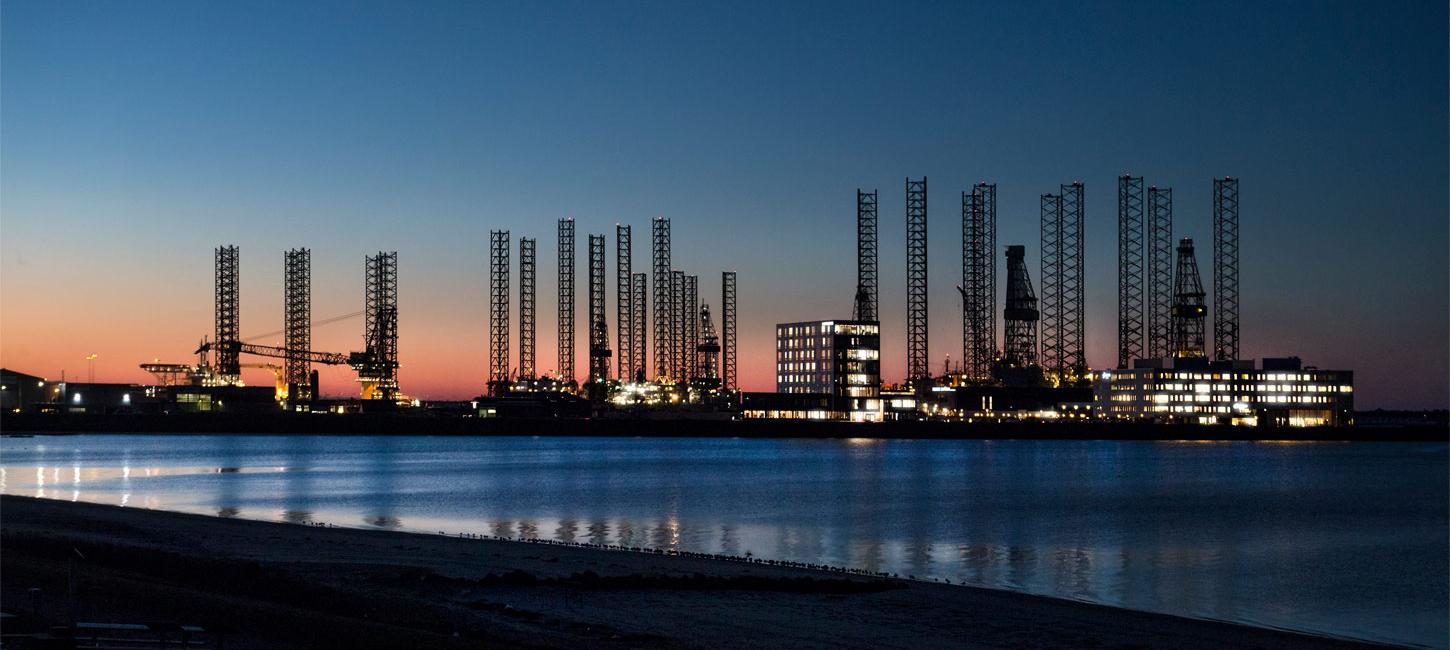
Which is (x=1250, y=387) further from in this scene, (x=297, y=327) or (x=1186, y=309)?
(x=297, y=327)

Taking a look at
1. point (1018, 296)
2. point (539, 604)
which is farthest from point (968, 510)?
point (1018, 296)

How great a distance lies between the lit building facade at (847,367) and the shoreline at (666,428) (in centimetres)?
701

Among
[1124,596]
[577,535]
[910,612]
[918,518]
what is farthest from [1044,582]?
[918,518]

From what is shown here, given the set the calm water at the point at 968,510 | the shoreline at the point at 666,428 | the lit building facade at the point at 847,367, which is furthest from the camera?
the lit building facade at the point at 847,367

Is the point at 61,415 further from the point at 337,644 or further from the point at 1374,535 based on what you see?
the point at 337,644

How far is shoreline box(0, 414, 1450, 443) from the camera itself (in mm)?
115250

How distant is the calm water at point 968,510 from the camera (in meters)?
22.8

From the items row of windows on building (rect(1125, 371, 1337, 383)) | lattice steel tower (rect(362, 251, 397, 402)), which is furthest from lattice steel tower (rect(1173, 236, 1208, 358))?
lattice steel tower (rect(362, 251, 397, 402))

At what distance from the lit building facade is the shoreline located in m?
7.01

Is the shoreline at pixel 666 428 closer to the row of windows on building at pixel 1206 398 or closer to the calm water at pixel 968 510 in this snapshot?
the row of windows on building at pixel 1206 398

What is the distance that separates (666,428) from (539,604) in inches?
4146

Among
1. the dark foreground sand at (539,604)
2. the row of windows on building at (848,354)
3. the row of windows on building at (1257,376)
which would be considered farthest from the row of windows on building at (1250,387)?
the dark foreground sand at (539,604)

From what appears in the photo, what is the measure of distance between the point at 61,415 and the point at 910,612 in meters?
126

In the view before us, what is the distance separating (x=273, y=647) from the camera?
1062 centimetres
